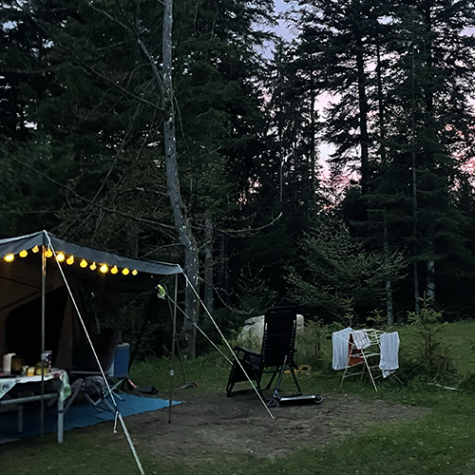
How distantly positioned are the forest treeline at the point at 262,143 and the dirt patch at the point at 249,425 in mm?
4281

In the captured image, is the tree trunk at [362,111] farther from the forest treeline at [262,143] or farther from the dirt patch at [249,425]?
the dirt patch at [249,425]

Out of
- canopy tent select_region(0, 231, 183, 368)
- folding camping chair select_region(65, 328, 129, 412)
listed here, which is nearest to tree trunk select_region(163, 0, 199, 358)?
canopy tent select_region(0, 231, 183, 368)

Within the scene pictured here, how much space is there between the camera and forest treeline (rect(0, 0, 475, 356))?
11.5 meters

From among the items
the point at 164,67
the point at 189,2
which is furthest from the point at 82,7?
the point at 164,67

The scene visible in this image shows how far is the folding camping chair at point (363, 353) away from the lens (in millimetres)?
6512

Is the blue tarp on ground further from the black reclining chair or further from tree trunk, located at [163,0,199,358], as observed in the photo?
tree trunk, located at [163,0,199,358]

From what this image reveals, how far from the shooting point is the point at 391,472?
366 centimetres

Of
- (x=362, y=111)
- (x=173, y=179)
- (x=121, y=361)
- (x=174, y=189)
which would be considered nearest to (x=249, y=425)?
(x=121, y=361)

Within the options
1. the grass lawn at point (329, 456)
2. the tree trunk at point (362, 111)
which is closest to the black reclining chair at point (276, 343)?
the grass lawn at point (329, 456)

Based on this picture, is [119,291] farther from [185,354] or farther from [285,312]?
[185,354]

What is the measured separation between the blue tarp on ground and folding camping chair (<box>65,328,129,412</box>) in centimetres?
Answer: 12

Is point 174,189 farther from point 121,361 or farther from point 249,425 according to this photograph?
point 249,425

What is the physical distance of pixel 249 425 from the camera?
16.5ft

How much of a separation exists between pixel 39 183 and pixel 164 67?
332 cm
